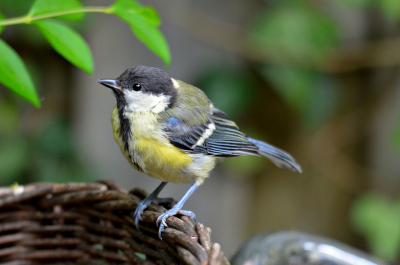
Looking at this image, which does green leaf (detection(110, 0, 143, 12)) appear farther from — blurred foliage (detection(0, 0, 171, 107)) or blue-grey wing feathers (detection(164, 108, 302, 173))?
blue-grey wing feathers (detection(164, 108, 302, 173))

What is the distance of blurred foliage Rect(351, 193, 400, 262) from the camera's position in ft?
4.84

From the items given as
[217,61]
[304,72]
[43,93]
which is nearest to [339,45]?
[304,72]

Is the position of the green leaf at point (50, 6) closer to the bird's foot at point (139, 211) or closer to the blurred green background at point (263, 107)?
the bird's foot at point (139, 211)

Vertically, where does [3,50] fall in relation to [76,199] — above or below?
above

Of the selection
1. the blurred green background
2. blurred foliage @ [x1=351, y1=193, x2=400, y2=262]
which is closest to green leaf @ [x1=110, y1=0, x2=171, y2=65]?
the blurred green background

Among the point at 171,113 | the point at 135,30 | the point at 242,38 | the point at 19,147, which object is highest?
the point at 242,38

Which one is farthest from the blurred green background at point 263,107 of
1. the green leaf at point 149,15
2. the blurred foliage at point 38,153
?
the green leaf at point 149,15

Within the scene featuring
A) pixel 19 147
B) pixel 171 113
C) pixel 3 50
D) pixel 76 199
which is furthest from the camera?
pixel 19 147

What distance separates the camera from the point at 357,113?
184 cm

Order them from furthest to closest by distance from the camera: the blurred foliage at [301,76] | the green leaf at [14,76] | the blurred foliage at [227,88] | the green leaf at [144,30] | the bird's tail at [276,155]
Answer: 1. the blurred foliage at [227,88]
2. the blurred foliage at [301,76]
3. the bird's tail at [276,155]
4. the green leaf at [144,30]
5. the green leaf at [14,76]

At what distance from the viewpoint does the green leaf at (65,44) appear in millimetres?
619

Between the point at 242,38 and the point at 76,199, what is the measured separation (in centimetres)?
114

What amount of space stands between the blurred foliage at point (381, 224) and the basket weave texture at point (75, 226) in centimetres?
103

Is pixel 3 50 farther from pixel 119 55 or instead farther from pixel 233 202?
pixel 233 202
